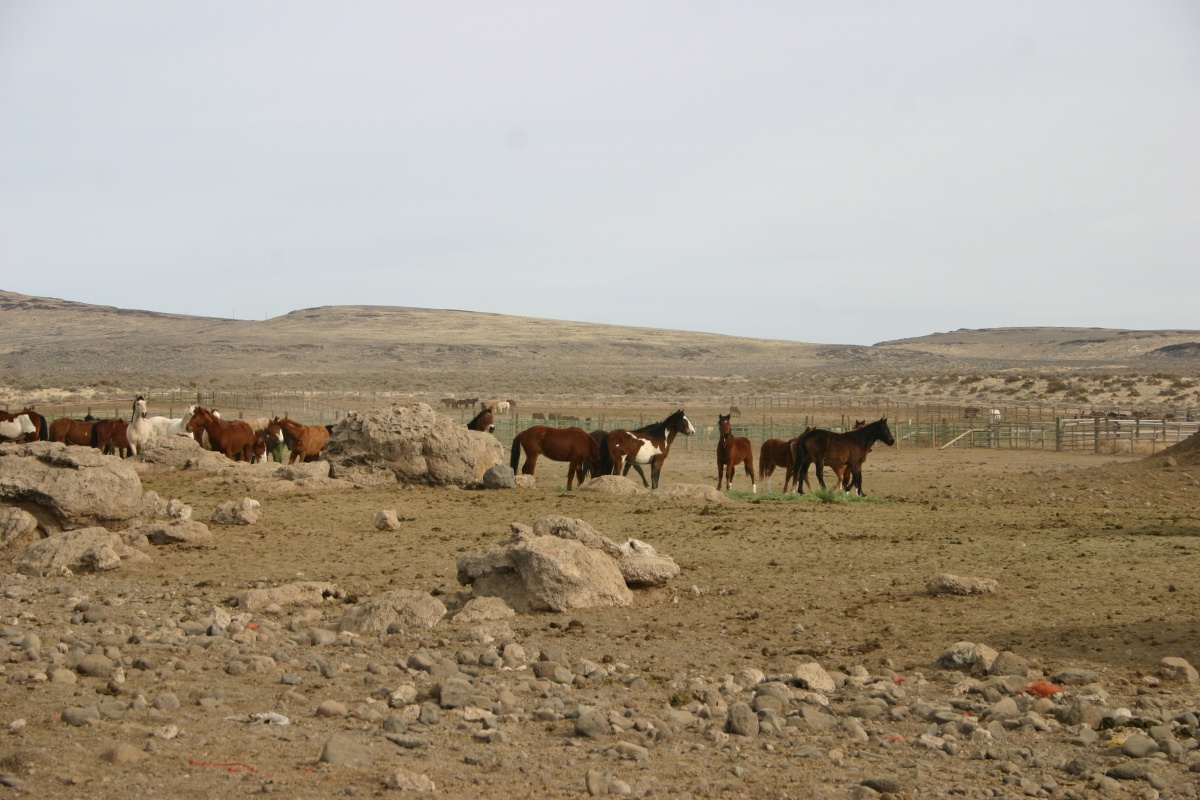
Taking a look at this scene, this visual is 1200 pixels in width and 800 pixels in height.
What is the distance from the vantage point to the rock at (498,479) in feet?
64.2

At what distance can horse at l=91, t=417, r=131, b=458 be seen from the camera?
25.9m

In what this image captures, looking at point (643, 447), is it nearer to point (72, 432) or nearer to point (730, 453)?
point (730, 453)

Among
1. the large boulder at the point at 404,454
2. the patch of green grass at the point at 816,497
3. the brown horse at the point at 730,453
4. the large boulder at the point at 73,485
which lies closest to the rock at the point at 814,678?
the large boulder at the point at 73,485

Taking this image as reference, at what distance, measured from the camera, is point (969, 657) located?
754 centimetres

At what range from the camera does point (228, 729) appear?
236 inches

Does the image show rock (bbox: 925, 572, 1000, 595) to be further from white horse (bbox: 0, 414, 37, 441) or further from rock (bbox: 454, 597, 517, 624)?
white horse (bbox: 0, 414, 37, 441)

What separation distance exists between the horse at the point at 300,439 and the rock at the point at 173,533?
430 inches

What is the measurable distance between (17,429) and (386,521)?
17820mm

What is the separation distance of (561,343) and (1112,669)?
162 metres

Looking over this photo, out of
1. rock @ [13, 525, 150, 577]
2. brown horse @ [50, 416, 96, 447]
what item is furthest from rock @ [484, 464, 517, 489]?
brown horse @ [50, 416, 96, 447]

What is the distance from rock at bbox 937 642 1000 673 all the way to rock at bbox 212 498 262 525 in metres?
9.69

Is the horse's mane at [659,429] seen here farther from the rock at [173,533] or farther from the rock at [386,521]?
the rock at [173,533]

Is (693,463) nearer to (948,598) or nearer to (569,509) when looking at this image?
(569,509)

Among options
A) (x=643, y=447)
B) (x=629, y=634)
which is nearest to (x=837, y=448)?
(x=643, y=447)
